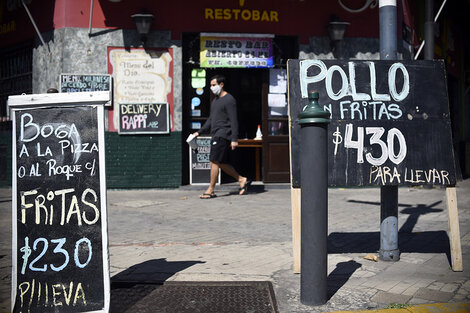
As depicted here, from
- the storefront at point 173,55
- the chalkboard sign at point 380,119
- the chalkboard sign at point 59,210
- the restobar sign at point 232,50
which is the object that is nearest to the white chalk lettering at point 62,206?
the chalkboard sign at point 59,210

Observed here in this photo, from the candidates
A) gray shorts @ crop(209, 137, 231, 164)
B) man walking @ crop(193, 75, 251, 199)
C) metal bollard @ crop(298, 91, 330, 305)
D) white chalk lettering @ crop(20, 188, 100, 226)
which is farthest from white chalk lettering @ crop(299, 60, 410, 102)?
gray shorts @ crop(209, 137, 231, 164)

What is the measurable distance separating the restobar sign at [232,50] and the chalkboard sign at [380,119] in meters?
6.03

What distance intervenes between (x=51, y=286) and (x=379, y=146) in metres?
2.70

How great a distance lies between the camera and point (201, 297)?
3646 mm

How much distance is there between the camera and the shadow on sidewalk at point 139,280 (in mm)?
3586

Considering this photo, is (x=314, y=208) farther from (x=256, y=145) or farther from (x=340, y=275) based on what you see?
(x=256, y=145)

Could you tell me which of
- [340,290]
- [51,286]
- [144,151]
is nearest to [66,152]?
[51,286]

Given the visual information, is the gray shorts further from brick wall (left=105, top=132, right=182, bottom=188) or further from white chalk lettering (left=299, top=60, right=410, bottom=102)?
white chalk lettering (left=299, top=60, right=410, bottom=102)

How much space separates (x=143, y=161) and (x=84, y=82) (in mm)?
1867

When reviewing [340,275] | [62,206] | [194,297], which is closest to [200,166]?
[340,275]

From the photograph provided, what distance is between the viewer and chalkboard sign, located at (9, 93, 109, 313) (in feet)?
10.3

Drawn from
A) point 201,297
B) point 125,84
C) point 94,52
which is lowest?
point 201,297

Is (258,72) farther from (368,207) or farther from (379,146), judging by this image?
(379,146)

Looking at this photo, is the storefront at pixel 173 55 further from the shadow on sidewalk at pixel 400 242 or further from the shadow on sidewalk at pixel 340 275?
the shadow on sidewalk at pixel 340 275
